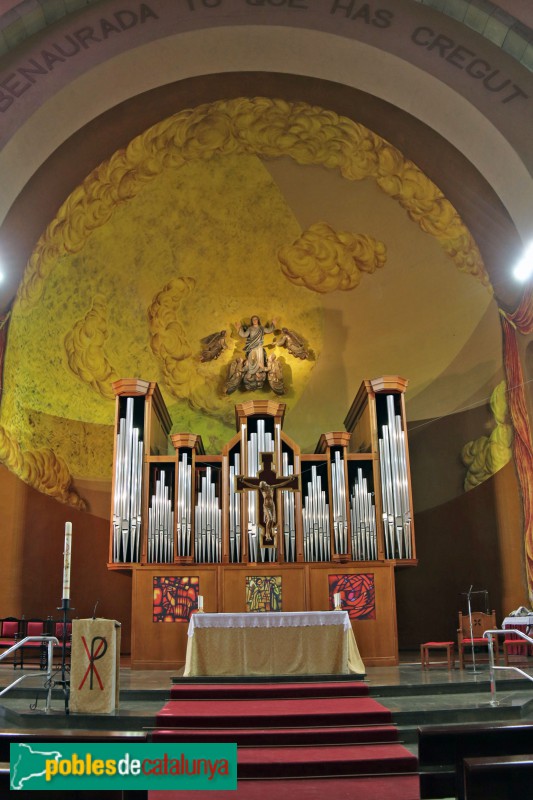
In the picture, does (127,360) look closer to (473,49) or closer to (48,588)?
(48,588)

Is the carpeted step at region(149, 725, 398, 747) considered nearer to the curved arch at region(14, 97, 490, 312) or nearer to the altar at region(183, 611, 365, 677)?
the altar at region(183, 611, 365, 677)

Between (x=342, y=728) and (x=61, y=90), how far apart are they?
8898 millimetres

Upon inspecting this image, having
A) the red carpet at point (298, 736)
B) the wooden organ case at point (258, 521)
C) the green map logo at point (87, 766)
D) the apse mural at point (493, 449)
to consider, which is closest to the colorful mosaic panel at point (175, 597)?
the wooden organ case at point (258, 521)

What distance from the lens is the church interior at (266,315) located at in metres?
10.7

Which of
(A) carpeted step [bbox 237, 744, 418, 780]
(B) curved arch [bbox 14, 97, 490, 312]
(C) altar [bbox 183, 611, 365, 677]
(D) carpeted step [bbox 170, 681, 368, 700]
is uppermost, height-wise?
(B) curved arch [bbox 14, 97, 490, 312]

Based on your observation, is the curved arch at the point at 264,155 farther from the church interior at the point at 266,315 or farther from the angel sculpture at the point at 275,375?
the angel sculpture at the point at 275,375

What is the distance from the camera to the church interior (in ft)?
35.2

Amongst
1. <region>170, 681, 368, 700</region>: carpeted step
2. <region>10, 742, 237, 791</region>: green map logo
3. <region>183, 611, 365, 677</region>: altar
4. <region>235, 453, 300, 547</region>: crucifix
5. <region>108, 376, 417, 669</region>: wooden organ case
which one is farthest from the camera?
<region>108, 376, 417, 669</region>: wooden organ case

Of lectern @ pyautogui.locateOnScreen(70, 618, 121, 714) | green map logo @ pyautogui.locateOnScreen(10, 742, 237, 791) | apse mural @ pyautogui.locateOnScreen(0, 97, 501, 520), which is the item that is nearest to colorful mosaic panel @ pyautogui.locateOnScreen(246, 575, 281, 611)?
apse mural @ pyautogui.locateOnScreen(0, 97, 501, 520)

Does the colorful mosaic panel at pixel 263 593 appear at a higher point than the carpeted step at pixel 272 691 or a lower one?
higher

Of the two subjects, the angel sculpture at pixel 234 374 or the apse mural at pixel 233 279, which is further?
the angel sculpture at pixel 234 374

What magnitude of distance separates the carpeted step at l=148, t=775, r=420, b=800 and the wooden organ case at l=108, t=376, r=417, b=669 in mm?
4816

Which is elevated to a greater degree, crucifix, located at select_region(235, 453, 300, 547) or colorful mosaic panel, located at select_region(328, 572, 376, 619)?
crucifix, located at select_region(235, 453, 300, 547)

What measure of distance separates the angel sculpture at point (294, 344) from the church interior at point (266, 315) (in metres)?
0.04
